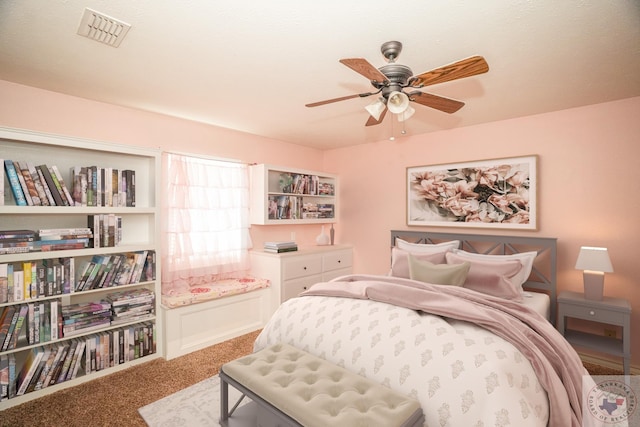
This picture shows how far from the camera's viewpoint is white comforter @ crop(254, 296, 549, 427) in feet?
4.61

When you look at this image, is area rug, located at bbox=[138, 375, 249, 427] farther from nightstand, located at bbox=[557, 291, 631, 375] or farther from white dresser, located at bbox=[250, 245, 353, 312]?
nightstand, located at bbox=[557, 291, 631, 375]

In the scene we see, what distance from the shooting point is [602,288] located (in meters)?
2.64

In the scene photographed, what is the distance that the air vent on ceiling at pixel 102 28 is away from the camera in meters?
1.61

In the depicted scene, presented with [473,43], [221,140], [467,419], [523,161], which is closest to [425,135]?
[523,161]

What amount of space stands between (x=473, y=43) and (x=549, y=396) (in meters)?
1.96

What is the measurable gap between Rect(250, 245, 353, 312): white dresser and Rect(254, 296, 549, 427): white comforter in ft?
4.92

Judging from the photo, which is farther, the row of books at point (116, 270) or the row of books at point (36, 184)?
the row of books at point (116, 270)

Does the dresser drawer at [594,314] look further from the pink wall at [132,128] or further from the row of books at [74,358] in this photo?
the row of books at [74,358]

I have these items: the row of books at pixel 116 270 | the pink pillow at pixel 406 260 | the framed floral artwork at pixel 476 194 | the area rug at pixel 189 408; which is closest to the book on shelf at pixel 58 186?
the row of books at pixel 116 270

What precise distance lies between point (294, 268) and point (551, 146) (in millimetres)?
3007

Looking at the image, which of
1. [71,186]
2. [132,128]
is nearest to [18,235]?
[71,186]

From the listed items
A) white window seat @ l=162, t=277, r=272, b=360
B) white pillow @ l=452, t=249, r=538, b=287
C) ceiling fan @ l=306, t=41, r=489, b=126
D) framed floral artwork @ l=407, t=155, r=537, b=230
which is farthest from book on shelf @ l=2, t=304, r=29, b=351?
framed floral artwork @ l=407, t=155, r=537, b=230

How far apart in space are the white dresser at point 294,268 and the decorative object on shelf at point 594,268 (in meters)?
2.65

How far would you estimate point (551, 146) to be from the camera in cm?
309
